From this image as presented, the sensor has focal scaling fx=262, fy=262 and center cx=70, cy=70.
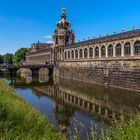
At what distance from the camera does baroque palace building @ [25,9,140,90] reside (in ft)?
153

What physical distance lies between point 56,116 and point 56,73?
213 ft

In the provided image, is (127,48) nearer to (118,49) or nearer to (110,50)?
(118,49)

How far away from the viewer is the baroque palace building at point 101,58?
4667 cm

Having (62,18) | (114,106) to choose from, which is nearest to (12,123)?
(114,106)

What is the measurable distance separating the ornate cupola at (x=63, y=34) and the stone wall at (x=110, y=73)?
19.1 meters

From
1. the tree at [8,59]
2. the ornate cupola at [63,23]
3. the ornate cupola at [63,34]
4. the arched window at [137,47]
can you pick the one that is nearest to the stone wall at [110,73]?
the arched window at [137,47]

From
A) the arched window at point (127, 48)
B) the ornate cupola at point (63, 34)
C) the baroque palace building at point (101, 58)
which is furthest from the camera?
the ornate cupola at point (63, 34)

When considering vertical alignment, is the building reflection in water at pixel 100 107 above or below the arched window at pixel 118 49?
below

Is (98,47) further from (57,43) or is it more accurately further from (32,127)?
(32,127)

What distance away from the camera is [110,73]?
2080 inches

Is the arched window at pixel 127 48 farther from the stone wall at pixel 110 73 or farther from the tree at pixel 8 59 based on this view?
the tree at pixel 8 59

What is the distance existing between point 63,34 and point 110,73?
145 feet

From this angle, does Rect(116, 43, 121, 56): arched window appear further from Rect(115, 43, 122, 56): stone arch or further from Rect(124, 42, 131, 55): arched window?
Rect(124, 42, 131, 55): arched window

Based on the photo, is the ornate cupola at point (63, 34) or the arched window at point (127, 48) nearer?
the arched window at point (127, 48)
